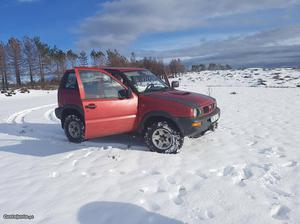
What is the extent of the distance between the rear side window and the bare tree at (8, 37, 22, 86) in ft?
144

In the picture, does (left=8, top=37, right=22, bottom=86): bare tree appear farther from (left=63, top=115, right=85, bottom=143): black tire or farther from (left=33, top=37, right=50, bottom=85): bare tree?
(left=63, top=115, right=85, bottom=143): black tire

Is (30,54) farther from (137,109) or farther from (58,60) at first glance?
(137,109)

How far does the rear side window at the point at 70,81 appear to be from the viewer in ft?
22.4

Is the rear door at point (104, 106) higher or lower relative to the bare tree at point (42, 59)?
lower

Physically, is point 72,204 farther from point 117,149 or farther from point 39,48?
point 39,48

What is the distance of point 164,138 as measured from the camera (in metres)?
6.05

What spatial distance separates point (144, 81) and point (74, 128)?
2.15m

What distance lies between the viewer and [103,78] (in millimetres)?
6289

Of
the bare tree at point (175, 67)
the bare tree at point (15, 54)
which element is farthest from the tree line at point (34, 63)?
the bare tree at point (175, 67)

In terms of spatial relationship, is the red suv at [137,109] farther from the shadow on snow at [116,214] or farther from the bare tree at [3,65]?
the bare tree at [3,65]

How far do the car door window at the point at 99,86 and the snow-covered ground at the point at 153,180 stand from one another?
1.27 meters


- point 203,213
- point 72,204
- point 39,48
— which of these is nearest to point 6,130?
point 72,204

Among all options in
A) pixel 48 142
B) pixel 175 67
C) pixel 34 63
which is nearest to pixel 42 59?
pixel 34 63

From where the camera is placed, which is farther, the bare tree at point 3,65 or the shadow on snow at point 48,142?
the bare tree at point 3,65
